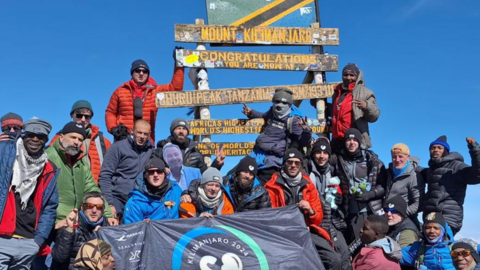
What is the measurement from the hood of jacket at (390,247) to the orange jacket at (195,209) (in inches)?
80.6

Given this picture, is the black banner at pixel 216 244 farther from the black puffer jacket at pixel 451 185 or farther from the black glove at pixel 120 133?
the black glove at pixel 120 133

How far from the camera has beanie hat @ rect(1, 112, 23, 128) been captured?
859 cm

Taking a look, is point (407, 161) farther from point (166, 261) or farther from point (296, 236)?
point (166, 261)

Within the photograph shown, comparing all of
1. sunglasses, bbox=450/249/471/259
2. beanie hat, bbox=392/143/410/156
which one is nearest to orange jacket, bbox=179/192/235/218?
sunglasses, bbox=450/249/471/259

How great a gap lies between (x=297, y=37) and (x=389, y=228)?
18.5 feet

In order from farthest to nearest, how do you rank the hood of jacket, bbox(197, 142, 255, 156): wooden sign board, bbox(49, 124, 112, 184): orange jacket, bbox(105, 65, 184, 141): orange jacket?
bbox(197, 142, 255, 156): wooden sign board
bbox(105, 65, 184, 141): orange jacket
bbox(49, 124, 112, 184): orange jacket
the hood of jacket

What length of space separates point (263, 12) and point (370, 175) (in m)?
5.21

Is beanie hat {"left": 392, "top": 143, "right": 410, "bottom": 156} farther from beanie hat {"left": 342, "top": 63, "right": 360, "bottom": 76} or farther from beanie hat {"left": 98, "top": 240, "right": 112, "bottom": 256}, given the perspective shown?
beanie hat {"left": 98, "top": 240, "right": 112, "bottom": 256}

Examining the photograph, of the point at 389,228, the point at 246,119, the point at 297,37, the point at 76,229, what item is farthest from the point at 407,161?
the point at 76,229

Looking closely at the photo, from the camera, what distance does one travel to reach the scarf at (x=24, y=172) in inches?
233

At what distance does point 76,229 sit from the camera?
6.12 metres

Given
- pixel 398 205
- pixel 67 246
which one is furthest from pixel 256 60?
pixel 67 246

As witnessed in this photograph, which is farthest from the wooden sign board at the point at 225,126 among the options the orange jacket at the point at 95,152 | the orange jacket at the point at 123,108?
the orange jacket at the point at 95,152

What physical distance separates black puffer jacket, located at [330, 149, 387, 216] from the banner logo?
230cm
